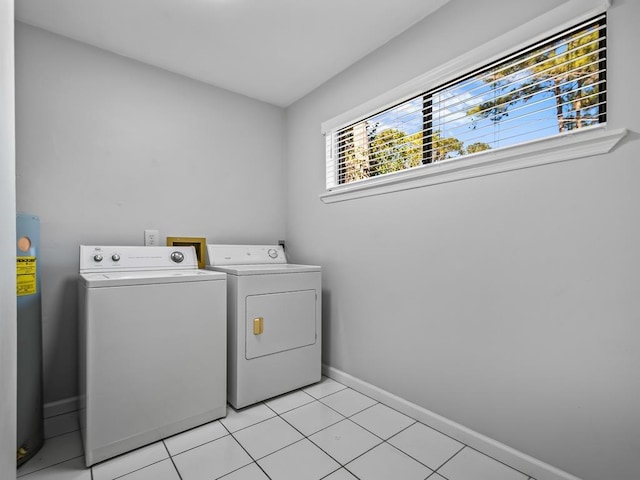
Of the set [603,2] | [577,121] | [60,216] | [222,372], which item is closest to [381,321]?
[222,372]

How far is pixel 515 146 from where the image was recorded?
1483 millimetres

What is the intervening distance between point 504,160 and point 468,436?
1.38 meters

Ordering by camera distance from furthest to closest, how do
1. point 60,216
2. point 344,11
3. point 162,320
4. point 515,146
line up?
point 60,216
point 344,11
point 162,320
point 515,146

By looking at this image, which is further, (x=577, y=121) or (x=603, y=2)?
(x=577, y=121)

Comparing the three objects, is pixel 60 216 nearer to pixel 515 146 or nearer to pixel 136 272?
pixel 136 272

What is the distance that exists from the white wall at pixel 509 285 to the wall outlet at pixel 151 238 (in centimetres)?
133

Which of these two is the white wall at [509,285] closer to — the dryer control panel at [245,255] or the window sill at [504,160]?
the window sill at [504,160]

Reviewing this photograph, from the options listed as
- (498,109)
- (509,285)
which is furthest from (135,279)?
(498,109)

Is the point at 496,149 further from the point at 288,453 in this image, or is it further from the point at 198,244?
the point at 198,244

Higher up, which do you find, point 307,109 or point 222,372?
point 307,109

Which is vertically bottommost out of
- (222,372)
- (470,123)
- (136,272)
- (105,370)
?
(222,372)

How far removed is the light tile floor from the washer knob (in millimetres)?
1032

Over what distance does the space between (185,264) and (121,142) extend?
3.03 feet

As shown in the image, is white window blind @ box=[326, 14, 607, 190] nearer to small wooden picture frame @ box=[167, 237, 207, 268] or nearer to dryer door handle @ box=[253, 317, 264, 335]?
dryer door handle @ box=[253, 317, 264, 335]
